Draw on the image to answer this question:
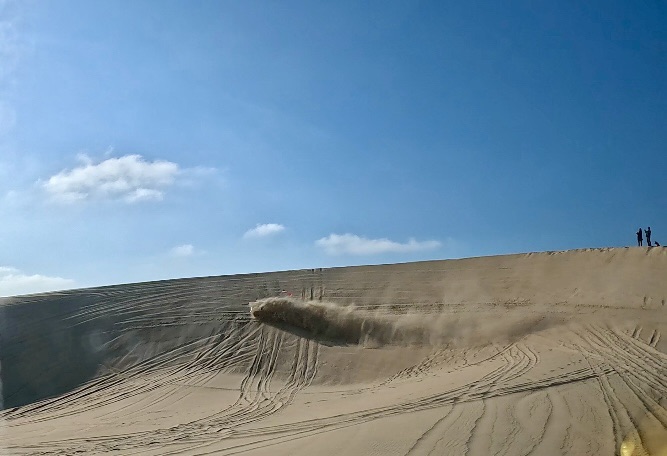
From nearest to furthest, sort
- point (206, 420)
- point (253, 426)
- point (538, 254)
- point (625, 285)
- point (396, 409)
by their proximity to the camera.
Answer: point (396, 409) < point (253, 426) < point (206, 420) < point (625, 285) < point (538, 254)

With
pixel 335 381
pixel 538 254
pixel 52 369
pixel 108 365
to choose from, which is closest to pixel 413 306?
pixel 335 381

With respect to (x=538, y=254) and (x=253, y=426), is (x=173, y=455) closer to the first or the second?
(x=253, y=426)

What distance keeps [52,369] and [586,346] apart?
48.5ft

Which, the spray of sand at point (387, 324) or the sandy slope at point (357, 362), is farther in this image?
the spray of sand at point (387, 324)

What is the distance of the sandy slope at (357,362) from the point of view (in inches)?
301

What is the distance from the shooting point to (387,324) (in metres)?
17.0

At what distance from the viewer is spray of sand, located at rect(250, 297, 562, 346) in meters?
15.7

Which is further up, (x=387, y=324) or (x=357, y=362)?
(x=387, y=324)

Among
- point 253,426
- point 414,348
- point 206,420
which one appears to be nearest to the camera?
point 253,426

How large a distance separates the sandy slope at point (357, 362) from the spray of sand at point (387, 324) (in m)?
0.07

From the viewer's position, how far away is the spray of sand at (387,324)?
51.5ft

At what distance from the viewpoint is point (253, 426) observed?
9781 millimetres

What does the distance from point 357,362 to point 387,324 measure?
222 cm

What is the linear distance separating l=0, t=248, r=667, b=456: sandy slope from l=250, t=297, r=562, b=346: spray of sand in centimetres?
7
